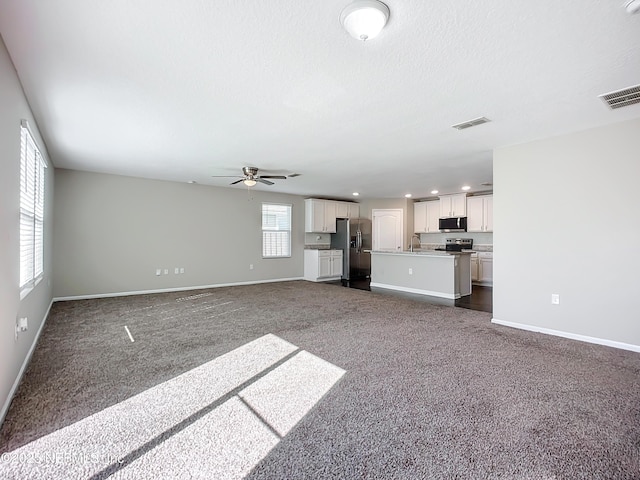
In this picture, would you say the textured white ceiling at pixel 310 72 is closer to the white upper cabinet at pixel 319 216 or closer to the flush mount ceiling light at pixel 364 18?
the flush mount ceiling light at pixel 364 18

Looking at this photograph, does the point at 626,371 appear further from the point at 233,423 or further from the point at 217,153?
the point at 217,153

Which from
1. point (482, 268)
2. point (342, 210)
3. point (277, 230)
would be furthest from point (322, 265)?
point (482, 268)

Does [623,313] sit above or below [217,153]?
below

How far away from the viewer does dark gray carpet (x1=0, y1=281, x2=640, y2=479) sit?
1.67 meters

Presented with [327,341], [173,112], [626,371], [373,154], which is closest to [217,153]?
[173,112]

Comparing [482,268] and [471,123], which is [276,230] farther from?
[471,123]

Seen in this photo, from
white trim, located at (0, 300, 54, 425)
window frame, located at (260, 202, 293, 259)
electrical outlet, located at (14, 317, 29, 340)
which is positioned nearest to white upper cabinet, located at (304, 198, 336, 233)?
window frame, located at (260, 202, 293, 259)

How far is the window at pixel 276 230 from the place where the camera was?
8.21 meters

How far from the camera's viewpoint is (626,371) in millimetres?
2773

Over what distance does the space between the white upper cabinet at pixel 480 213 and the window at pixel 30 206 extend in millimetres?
8241

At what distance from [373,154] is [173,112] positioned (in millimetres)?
2637

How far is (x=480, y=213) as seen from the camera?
7859 millimetres

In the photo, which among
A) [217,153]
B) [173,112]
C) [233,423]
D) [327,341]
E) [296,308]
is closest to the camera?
[233,423]

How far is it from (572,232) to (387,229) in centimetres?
584
